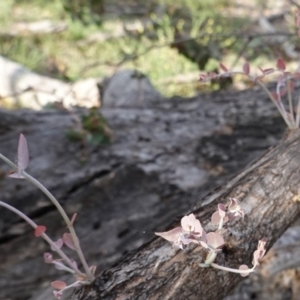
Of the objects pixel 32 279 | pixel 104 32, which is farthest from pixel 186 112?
pixel 104 32

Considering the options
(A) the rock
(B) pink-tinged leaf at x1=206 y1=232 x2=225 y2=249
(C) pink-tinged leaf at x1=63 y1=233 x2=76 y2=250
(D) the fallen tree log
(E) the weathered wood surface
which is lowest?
(A) the rock

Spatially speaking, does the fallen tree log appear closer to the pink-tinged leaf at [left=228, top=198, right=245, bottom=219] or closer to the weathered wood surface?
the pink-tinged leaf at [left=228, top=198, right=245, bottom=219]

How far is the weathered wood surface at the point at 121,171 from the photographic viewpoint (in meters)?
1.28

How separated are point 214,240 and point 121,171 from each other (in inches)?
29.7

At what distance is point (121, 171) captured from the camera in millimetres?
1363

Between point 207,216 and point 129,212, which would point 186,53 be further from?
point 207,216

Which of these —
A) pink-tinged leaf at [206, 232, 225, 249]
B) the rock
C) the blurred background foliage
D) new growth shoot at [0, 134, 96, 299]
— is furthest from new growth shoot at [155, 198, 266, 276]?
the blurred background foliage

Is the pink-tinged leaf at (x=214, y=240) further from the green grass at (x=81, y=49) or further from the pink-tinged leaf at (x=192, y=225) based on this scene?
the green grass at (x=81, y=49)

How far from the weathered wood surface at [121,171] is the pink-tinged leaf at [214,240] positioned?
0.54 metres

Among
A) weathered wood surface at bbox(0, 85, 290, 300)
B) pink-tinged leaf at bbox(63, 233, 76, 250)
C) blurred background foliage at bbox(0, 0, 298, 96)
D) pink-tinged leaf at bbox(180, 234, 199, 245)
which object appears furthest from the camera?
blurred background foliage at bbox(0, 0, 298, 96)

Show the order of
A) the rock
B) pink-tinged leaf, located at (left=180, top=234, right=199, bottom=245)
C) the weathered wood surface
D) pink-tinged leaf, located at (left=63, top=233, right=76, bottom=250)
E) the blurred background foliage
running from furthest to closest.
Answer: the blurred background foliage, the rock, the weathered wood surface, pink-tinged leaf, located at (left=63, top=233, right=76, bottom=250), pink-tinged leaf, located at (left=180, top=234, right=199, bottom=245)

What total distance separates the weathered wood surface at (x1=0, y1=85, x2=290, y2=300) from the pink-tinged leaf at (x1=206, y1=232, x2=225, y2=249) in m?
0.54

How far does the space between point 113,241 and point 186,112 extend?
1.50 ft

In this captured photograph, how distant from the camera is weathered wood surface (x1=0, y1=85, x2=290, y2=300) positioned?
4.19 ft
